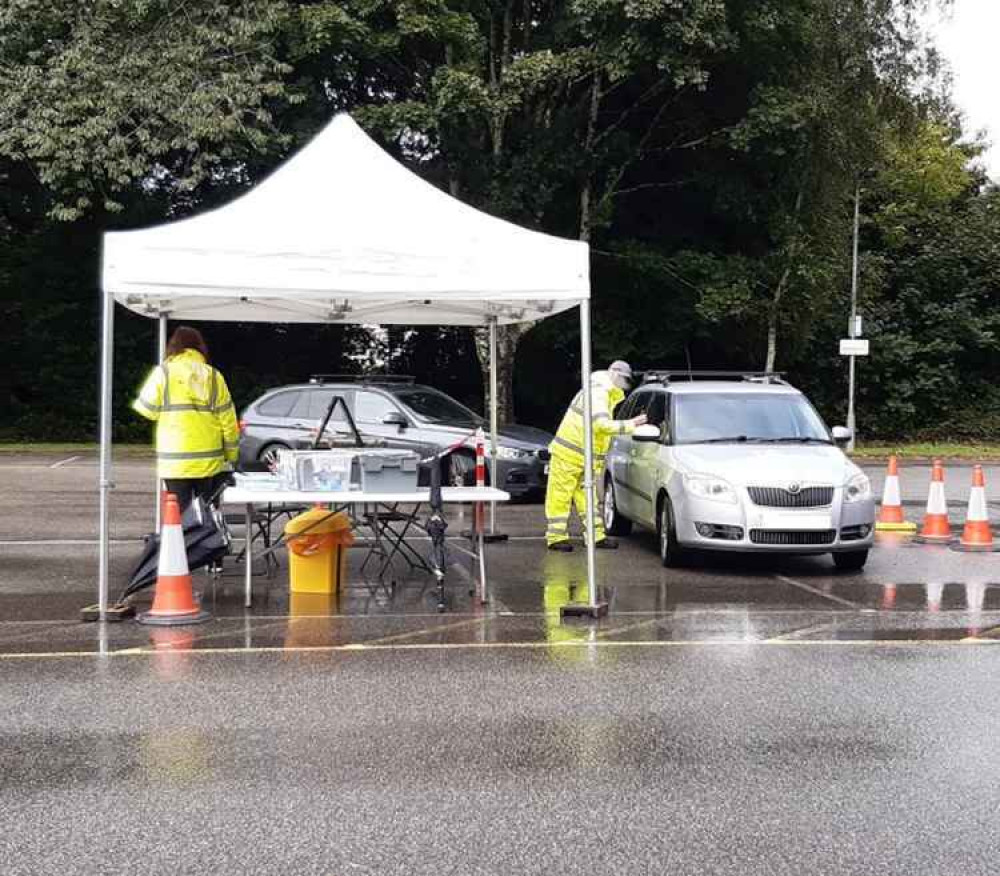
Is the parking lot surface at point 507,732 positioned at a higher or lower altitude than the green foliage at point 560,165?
lower

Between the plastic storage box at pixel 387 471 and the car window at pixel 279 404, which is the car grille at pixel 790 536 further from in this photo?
the car window at pixel 279 404

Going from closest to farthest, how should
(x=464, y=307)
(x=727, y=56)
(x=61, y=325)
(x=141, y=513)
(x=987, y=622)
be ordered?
(x=987, y=622) → (x=464, y=307) → (x=141, y=513) → (x=727, y=56) → (x=61, y=325)

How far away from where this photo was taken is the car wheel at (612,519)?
13.9 metres

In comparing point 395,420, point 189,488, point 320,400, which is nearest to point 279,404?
point 320,400

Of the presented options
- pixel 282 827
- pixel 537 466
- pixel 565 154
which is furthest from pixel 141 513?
pixel 565 154

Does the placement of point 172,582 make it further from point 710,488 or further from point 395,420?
point 395,420

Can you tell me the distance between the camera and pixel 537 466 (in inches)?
679

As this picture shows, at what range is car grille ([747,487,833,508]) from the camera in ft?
34.9

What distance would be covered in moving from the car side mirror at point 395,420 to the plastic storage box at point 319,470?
8326 mm

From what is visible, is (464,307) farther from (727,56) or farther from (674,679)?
(727,56)

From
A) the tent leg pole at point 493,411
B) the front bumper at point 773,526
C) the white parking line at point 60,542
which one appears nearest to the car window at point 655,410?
the tent leg pole at point 493,411

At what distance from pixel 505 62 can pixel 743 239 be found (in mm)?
7510

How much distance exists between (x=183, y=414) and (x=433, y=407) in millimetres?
8931

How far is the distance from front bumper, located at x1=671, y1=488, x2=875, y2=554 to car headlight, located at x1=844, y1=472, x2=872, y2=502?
2.0 inches
